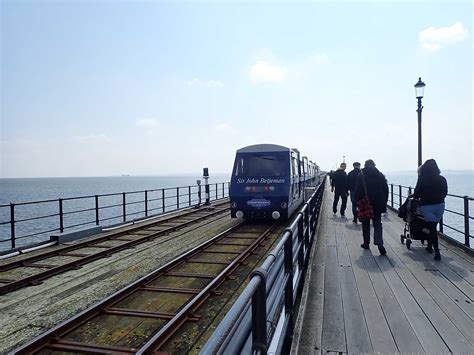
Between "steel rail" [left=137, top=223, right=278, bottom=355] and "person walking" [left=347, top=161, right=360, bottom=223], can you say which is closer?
"steel rail" [left=137, top=223, right=278, bottom=355]

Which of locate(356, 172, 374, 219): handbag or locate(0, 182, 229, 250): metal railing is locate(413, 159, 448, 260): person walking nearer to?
locate(356, 172, 374, 219): handbag

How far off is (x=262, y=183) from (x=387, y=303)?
824cm

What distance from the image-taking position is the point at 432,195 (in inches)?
251

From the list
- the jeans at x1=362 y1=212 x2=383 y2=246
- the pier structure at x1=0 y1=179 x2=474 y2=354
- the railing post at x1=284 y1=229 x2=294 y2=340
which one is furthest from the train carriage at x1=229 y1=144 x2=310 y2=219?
the railing post at x1=284 y1=229 x2=294 y2=340

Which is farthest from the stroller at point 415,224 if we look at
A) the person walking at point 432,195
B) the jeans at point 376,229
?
the jeans at point 376,229

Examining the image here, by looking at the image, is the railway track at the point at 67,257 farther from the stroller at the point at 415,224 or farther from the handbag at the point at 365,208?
the stroller at the point at 415,224

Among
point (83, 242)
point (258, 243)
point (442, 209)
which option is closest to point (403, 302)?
point (442, 209)

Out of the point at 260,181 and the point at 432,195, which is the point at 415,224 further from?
the point at 260,181

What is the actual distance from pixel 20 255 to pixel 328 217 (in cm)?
969

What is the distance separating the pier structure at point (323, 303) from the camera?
10.8ft

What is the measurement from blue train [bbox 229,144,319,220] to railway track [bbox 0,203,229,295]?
261 cm

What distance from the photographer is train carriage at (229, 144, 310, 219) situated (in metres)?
12.2

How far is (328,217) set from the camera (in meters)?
12.6

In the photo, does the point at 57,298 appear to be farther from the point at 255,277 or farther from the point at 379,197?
the point at 379,197
